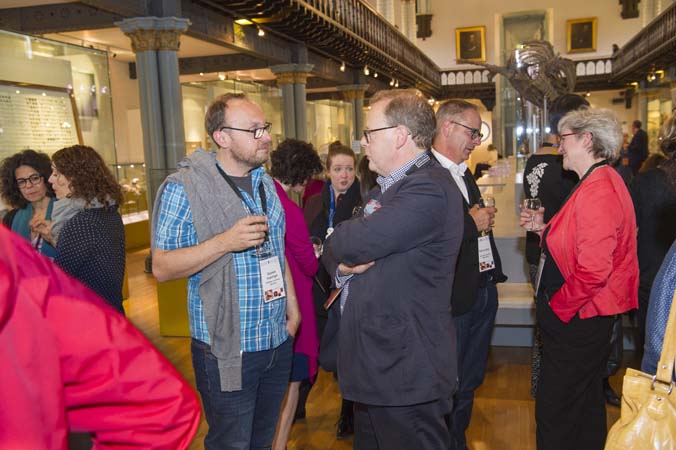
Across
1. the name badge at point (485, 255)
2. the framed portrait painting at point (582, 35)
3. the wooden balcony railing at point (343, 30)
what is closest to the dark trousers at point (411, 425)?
the name badge at point (485, 255)

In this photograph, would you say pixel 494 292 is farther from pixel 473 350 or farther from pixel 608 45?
pixel 608 45

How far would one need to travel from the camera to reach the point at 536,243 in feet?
12.4

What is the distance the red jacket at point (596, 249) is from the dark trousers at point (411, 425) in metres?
0.91

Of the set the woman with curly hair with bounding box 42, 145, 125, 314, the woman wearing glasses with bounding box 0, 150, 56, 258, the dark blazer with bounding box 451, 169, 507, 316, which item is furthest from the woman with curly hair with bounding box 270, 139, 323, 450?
the woman wearing glasses with bounding box 0, 150, 56, 258

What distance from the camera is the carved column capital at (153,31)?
8.52 meters

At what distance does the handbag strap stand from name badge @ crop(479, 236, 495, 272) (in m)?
1.78

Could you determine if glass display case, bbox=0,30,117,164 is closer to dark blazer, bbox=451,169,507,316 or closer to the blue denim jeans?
the blue denim jeans

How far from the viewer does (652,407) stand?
1.51m

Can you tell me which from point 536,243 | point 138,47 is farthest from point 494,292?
point 138,47

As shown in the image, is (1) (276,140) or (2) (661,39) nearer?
(1) (276,140)

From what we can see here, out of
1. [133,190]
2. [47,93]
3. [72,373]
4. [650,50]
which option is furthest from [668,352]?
[650,50]

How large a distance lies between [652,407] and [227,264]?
1.47 m

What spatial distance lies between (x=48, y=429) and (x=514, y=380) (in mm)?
4424

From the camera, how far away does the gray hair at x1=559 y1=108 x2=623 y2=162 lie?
9.03 feet
